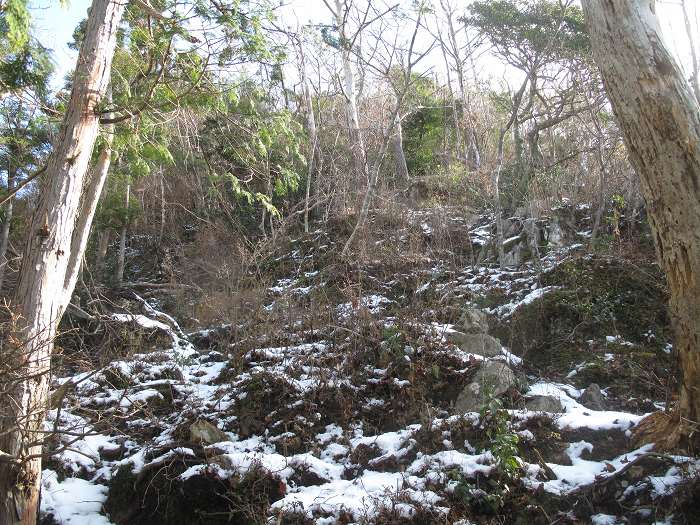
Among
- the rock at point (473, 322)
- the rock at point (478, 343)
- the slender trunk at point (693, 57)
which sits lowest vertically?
the rock at point (478, 343)

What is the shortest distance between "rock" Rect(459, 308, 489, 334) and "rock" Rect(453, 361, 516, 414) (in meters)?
1.19

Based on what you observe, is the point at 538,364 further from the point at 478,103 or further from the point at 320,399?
the point at 478,103

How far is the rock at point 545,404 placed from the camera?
5523mm

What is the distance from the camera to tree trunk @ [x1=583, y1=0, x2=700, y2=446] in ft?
12.8

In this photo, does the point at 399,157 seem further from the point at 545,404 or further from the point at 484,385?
the point at 545,404

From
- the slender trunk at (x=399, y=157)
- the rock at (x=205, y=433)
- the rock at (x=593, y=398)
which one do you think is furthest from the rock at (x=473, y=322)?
the slender trunk at (x=399, y=157)

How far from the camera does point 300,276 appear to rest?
33.1ft

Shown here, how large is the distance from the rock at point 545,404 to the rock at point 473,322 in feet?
5.90

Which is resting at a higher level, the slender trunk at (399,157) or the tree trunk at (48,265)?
the slender trunk at (399,157)

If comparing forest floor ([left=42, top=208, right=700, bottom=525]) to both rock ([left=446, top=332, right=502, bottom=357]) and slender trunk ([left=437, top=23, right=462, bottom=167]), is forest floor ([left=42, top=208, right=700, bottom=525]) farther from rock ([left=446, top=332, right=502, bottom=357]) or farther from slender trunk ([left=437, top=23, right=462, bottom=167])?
slender trunk ([left=437, top=23, right=462, bottom=167])

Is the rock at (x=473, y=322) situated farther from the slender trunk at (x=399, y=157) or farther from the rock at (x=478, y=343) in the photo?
the slender trunk at (x=399, y=157)

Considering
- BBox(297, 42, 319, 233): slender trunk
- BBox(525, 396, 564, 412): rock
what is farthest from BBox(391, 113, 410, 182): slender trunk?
BBox(525, 396, 564, 412): rock

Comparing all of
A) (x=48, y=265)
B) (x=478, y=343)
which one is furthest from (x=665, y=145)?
(x=48, y=265)

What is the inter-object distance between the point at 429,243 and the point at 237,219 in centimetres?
492
